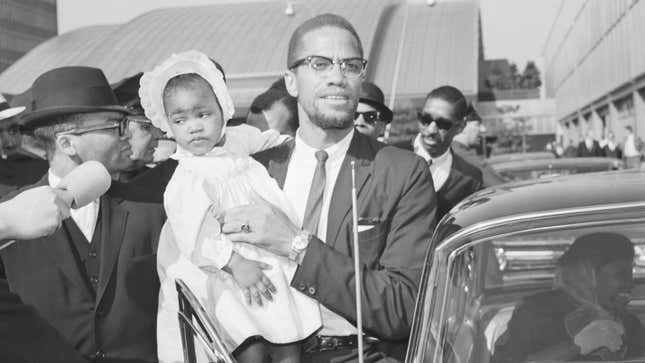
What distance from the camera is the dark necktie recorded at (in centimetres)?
323

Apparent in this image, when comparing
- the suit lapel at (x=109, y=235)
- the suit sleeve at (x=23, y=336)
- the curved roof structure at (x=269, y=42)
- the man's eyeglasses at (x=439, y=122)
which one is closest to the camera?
the suit sleeve at (x=23, y=336)

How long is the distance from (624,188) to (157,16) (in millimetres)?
79802

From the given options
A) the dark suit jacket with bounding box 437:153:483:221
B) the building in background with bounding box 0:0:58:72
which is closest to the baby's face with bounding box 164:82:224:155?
the dark suit jacket with bounding box 437:153:483:221

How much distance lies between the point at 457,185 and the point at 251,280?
3.10m

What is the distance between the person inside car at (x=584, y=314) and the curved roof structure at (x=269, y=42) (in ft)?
187

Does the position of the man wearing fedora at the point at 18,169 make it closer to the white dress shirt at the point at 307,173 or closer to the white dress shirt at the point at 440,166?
the white dress shirt at the point at 307,173

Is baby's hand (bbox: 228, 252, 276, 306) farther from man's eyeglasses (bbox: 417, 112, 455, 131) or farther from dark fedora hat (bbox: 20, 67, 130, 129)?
man's eyeglasses (bbox: 417, 112, 455, 131)

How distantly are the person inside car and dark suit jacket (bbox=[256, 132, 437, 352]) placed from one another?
0.38m

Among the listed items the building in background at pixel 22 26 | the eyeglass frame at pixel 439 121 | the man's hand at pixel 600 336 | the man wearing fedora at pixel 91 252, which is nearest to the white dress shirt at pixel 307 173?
the man wearing fedora at pixel 91 252

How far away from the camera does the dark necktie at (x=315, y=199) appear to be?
323 cm

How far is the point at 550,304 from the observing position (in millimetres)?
2865

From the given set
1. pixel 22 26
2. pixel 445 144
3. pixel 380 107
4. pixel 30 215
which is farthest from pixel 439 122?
pixel 22 26

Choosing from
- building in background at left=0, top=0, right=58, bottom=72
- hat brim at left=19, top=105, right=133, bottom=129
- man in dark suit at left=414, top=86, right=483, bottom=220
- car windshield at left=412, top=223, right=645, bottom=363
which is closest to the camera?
car windshield at left=412, top=223, right=645, bottom=363

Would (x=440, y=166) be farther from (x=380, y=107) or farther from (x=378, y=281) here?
(x=378, y=281)
